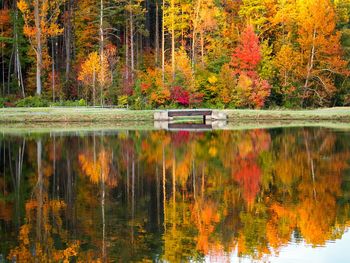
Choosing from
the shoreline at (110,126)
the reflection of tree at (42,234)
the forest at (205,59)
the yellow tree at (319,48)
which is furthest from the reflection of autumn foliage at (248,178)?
the yellow tree at (319,48)

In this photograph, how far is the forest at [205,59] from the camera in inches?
2003

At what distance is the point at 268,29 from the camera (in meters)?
60.2

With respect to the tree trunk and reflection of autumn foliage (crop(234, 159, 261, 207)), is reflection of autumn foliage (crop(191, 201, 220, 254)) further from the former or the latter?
the tree trunk

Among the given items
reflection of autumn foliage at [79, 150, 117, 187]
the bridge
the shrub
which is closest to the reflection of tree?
reflection of autumn foliage at [79, 150, 117, 187]

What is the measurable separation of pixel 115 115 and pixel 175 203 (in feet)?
102

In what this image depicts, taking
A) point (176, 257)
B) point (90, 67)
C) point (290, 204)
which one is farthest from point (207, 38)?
point (176, 257)

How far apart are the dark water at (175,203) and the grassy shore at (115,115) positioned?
59.7 feet

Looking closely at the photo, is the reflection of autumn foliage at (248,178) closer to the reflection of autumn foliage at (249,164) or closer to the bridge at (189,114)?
the reflection of autumn foliage at (249,164)

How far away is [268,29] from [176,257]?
52.6m

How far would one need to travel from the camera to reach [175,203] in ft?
45.5

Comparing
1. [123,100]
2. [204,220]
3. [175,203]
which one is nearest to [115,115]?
[123,100]

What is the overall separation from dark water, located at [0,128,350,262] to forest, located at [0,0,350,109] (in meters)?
26.2

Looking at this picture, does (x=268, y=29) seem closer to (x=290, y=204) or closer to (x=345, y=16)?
(x=345, y=16)

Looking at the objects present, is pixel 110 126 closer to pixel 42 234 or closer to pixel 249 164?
pixel 249 164
